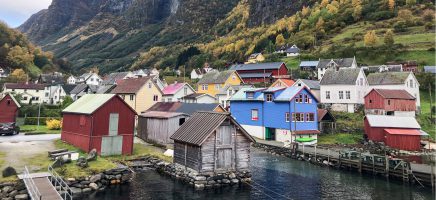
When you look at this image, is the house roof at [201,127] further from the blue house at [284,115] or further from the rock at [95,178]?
the blue house at [284,115]

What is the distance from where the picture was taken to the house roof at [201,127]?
97.3 ft

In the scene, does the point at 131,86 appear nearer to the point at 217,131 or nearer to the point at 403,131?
the point at 217,131

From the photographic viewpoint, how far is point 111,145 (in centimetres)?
3566

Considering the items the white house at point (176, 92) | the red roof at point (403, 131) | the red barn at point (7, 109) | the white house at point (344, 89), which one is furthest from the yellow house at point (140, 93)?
the red roof at point (403, 131)

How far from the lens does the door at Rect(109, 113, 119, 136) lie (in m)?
35.6

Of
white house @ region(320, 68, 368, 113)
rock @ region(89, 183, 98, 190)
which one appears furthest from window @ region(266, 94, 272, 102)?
rock @ region(89, 183, 98, 190)

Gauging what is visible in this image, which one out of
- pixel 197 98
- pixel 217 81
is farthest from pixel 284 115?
pixel 217 81

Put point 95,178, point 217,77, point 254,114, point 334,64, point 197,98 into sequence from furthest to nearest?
point 334,64 < point 217,77 < point 197,98 < point 254,114 < point 95,178

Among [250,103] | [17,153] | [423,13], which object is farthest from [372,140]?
[423,13]

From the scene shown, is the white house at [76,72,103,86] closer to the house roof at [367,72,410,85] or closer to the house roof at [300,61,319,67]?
the house roof at [300,61,319,67]

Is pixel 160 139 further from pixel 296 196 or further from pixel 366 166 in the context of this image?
pixel 366 166

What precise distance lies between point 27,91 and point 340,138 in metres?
88.7

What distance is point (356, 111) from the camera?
62.8 meters

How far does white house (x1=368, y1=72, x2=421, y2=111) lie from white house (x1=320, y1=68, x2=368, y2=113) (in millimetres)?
3338
